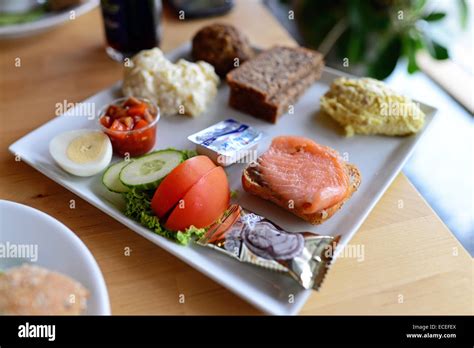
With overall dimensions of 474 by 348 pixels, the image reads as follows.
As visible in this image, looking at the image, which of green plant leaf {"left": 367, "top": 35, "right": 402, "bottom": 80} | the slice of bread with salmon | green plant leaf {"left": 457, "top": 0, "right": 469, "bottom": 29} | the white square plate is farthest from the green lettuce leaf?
green plant leaf {"left": 457, "top": 0, "right": 469, "bottom": 29}

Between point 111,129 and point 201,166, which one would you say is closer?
point 201,166

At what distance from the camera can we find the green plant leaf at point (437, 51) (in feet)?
8.95

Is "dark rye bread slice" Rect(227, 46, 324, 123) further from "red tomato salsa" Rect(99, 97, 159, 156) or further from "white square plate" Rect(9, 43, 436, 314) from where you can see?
"red tomato salsa" Rect(99, 97, 159, 156)

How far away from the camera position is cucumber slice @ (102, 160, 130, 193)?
1.73 metres

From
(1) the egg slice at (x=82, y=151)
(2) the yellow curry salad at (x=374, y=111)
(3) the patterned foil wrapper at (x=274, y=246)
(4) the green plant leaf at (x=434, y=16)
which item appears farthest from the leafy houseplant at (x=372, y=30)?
(1) the egg slice at (x=82, y=151)

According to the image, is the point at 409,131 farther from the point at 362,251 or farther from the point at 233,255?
the point at 233,255

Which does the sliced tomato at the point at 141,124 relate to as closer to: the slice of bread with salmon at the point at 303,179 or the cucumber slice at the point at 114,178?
the cucumber slice at the point at 114,178

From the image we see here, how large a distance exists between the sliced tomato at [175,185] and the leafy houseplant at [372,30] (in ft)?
5.34

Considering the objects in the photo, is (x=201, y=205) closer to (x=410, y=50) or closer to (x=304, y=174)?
(x=304, y=174)

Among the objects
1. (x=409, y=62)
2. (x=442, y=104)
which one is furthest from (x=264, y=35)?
(x=442, y=104)

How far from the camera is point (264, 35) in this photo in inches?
118
